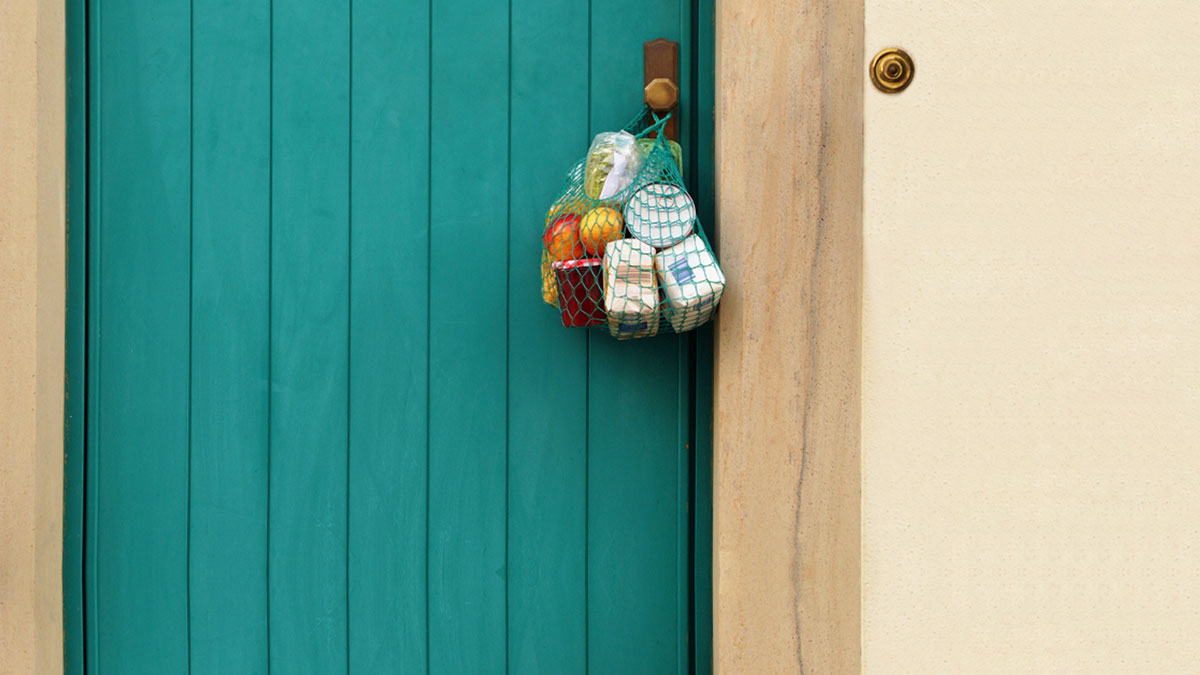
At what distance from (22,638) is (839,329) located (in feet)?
5.04

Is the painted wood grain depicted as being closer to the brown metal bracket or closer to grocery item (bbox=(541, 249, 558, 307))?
the brown metal bracket

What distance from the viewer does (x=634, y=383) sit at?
1.56 m

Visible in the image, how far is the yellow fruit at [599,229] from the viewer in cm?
135

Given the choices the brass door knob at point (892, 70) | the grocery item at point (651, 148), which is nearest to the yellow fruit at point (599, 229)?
the grocery item at point (651, 148)

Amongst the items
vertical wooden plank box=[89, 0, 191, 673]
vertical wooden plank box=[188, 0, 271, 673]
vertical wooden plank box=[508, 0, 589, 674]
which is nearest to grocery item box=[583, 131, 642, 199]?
vertical wooden plank box=[508, 0, 589, 674]

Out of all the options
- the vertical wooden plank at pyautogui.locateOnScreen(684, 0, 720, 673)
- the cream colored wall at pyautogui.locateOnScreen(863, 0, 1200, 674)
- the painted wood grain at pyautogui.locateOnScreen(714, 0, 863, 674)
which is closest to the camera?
the cream colored wall at pyautogui.locateOnScreen(863, 0, 1200, 674)

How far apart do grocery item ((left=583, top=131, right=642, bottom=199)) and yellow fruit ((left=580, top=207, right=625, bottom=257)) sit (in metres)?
0.05

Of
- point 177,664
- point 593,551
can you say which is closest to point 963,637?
point 593,551

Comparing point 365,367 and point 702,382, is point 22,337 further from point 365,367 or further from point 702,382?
point 702,382

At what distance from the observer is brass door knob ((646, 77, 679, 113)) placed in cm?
147

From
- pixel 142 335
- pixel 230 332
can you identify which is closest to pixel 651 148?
pixel 230 332

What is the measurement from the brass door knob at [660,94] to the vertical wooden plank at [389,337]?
42cm

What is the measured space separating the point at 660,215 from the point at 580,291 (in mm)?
183

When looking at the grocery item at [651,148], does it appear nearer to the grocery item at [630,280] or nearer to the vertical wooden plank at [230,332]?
the grocery item at [630,280]
